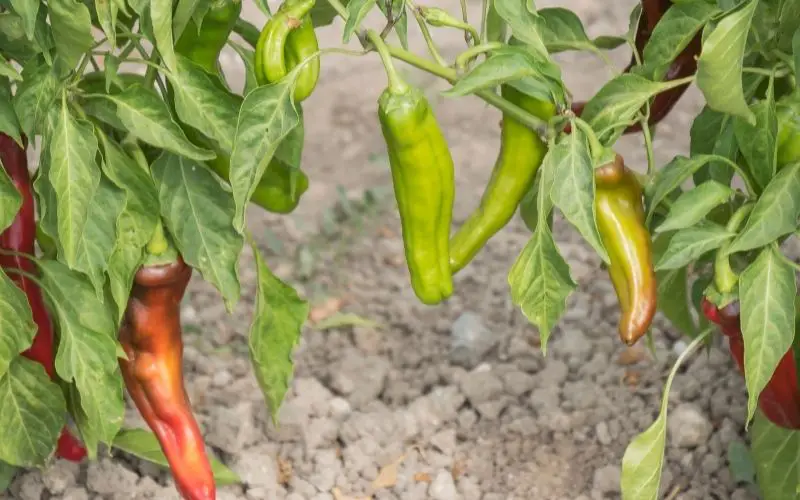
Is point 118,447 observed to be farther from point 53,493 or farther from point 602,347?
point 602,347

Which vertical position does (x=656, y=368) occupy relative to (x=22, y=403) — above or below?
below

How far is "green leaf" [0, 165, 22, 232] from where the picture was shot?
1.60 metres

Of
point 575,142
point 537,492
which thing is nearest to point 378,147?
point 537,492

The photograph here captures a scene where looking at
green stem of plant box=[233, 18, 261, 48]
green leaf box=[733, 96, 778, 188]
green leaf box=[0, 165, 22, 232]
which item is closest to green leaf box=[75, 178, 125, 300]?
green leaf box=[0, 165, 22, 232]

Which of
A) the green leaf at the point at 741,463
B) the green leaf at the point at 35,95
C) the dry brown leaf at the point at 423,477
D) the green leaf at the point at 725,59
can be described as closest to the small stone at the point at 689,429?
the green leaf at the point at 741,463

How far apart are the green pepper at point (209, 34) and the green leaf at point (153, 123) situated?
9 cm

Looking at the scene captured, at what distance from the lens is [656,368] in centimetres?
247

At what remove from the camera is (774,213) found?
59.2 inches

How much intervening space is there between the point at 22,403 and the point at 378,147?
1.75 m

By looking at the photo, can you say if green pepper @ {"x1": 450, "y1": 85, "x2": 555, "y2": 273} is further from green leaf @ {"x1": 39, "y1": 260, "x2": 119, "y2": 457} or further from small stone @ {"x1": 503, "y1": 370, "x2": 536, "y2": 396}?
small stone @ {"x1": 503, "y1": 370, "x2": 536, "y2": 396}

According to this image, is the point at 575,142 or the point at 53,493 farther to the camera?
the point at 53,493

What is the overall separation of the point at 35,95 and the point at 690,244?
0.85m

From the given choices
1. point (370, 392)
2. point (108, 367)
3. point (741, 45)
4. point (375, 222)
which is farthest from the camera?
point (375, 222)

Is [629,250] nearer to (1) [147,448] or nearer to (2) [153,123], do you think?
(2) [153,123]
